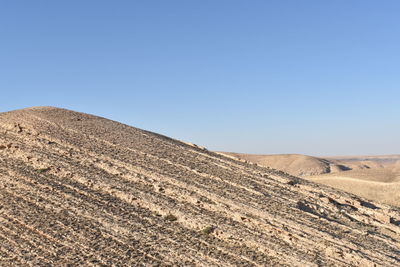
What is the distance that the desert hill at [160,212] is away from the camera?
40.9ft

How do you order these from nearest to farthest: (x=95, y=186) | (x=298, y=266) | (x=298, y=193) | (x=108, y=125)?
(x=298, y=266) < (x=95, y=186) < (x=298, y=193) < (x=108, y=125)

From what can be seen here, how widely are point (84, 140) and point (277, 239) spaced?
1335 centimetres

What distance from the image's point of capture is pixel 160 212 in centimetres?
1521

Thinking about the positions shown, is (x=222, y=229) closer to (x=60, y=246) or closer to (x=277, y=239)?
(x=277, y=239)

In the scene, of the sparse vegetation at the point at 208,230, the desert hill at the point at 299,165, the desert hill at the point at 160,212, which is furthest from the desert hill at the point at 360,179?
the sparse vegetation at the point at 208,230

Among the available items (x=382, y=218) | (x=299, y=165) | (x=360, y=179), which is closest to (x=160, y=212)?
(x=382, y=218)

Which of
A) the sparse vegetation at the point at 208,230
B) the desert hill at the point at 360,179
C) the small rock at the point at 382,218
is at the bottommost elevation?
the sparse vegetation at the point at 208,230

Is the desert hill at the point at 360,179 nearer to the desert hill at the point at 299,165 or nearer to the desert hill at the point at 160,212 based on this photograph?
the desert hill at the point at 299,165

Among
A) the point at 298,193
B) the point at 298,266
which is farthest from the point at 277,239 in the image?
the point at 298,193

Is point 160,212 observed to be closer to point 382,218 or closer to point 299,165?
point 382,218

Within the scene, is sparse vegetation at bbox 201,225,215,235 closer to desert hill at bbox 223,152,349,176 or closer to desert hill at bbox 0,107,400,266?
desert hill at bbox 0,107,400,266

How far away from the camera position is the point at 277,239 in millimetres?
13617

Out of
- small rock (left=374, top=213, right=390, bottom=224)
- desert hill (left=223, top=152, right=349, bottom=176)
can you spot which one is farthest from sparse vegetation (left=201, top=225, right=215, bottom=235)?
desert hill (left=223, top=152, right=349, bottom=176)

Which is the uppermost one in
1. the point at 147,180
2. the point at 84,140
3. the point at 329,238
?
the point at 84,140
